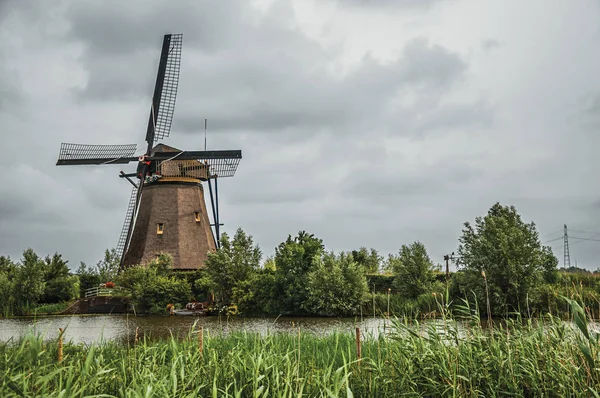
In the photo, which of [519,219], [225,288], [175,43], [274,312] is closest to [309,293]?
[274,312]

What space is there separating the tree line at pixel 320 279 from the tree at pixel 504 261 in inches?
1.7

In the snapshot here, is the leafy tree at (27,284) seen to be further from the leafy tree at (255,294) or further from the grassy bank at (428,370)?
the grassy bank at (428,370)

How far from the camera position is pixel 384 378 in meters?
5.29

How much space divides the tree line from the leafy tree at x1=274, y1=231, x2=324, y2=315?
5 cm

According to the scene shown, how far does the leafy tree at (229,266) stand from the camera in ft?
91.7

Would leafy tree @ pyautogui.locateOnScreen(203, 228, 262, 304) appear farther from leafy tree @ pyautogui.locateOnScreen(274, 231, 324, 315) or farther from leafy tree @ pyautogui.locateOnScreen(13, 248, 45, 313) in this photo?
leafy tree @ pyautogui.locateOnScreen(13, 248, 45, 313)

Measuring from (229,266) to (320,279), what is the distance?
5.42 metres

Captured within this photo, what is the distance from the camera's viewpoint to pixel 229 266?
92.2 ft

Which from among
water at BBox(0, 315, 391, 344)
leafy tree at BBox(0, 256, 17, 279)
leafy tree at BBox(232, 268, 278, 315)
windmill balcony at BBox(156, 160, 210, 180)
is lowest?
water at BBox(0, 315, 391, 344)

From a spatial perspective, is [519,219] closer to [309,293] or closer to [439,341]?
[309,293]

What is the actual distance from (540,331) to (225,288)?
2354cm

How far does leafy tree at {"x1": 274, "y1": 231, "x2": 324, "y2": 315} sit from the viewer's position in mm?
25938

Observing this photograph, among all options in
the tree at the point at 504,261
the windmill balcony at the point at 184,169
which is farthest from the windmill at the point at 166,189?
the tree at the point at 504,261

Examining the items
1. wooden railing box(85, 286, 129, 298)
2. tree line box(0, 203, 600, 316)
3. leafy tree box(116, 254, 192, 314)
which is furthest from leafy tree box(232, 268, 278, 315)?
wooden railing box(85, 286, 129, 298)
